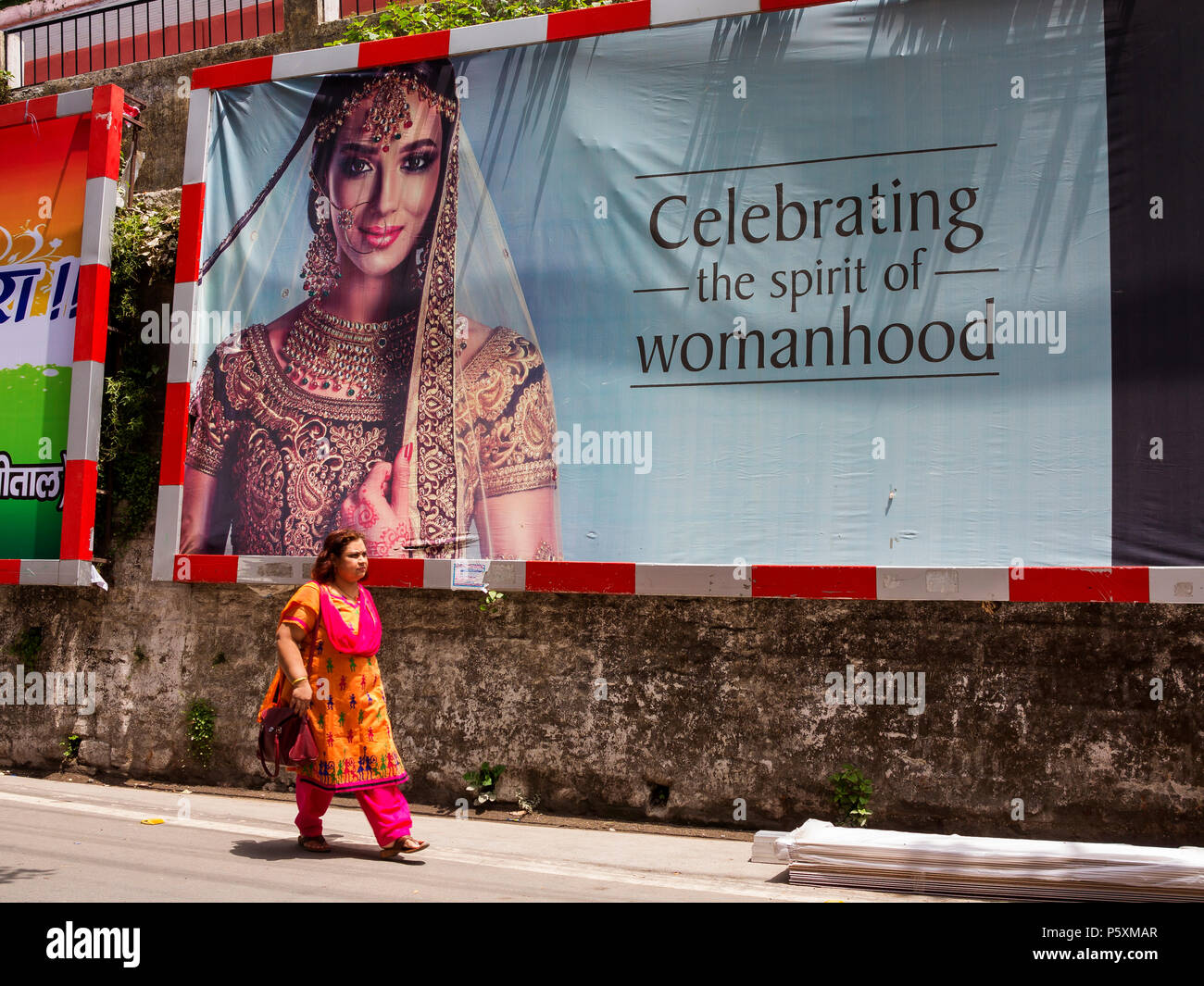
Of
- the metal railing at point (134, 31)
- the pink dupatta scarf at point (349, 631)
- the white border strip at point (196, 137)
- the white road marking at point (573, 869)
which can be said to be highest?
the metal railing at point (134, 31)

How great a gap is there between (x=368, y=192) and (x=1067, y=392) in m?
4.55

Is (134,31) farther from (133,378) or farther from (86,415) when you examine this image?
(86,415)

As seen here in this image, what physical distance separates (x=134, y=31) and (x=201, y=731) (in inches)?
274

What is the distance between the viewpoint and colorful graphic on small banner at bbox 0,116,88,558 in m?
8.16

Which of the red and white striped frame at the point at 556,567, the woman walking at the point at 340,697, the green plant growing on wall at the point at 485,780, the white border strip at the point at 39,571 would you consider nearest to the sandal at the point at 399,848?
the woman walking at the point at 340,697

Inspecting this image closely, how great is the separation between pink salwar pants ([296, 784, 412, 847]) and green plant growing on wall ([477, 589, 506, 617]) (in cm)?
165

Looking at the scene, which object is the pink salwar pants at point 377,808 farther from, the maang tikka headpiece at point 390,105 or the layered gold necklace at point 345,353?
the maang tikka headpiece at point 390,105

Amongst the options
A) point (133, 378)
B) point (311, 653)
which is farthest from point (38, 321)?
point (311, 653)

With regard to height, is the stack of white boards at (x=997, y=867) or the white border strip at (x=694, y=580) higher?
the white border strip at (x=694, y=580)

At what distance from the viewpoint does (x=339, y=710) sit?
552 centimetres

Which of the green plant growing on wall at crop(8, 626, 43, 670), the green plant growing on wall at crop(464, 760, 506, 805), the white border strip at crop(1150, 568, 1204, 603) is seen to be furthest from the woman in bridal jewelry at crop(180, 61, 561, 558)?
the white border strip at crop(1150, 568, 1204, 603)

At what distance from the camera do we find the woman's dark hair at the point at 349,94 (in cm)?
739

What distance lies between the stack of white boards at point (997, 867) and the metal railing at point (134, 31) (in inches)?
347

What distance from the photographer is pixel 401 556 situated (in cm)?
719
